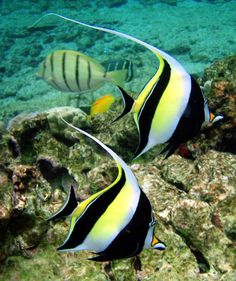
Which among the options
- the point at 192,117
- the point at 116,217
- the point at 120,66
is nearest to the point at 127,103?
the point at 192,117

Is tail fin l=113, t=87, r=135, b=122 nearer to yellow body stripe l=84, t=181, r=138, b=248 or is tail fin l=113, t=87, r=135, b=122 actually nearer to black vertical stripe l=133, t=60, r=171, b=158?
black vertical stripe l=133, t=60, r=171, b=158

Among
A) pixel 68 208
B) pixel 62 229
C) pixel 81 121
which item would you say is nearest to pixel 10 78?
pixel 81 121

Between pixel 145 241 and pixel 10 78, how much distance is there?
11.2 metres

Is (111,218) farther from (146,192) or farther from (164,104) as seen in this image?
(146,192)

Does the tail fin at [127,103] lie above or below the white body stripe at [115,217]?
above

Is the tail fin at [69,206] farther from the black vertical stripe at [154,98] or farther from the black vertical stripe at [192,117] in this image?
the black vertical stripe at [192,117]

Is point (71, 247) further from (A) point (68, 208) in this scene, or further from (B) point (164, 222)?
(B) point (164, 222)

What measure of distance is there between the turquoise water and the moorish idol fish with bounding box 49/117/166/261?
6.87 m

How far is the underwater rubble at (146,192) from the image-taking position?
8.22ft

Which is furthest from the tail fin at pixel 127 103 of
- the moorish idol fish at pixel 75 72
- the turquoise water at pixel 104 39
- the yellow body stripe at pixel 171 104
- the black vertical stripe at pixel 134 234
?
the turquoise water at pixel 104 39

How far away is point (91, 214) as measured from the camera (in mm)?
1309

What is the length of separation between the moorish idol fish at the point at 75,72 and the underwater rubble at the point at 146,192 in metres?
0.76

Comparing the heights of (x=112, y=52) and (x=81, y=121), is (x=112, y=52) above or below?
below

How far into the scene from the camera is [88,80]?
14.5ft
